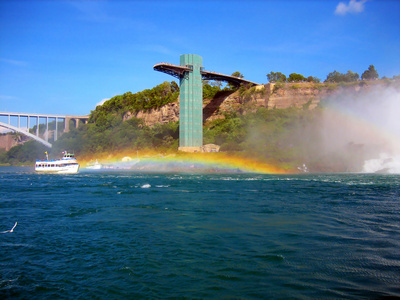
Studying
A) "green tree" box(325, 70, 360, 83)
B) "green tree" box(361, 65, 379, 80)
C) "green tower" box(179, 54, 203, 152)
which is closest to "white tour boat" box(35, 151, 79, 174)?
"green tower" box(179, 54, 203, 152)

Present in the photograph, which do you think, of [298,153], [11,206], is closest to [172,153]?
[298,153]

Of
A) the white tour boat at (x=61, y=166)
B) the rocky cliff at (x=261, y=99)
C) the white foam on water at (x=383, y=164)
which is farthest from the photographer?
the rocky cliff at (x=261, y=99)

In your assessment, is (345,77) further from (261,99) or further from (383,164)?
(383,164)

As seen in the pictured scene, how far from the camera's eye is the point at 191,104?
7106 cm

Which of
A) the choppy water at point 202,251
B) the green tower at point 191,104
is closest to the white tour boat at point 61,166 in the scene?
the green tower at point 191,104

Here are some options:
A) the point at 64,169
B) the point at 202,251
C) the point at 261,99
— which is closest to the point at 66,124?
the point at 64,169

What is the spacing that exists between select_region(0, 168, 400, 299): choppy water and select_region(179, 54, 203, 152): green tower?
168ft

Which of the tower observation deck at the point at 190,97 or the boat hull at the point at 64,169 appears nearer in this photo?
the boat hull at the point at 64,169

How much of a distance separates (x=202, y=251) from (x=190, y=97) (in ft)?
201

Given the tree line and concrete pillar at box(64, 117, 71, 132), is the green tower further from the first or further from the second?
concrete pillar at box(64, 117, 71, 132)

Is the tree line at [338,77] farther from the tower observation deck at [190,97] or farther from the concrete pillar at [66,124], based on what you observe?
the concrete pillar at [66,124]

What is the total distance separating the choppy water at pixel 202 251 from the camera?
8.30 metres

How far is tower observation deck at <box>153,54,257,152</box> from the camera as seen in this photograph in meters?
69.9

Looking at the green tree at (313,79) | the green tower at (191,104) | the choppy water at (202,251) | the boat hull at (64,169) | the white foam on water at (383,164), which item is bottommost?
the choppy water at (202,251)
